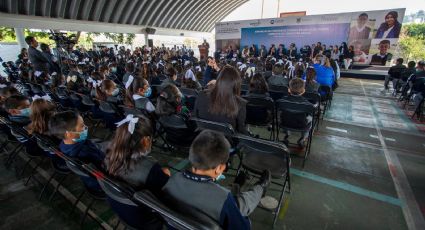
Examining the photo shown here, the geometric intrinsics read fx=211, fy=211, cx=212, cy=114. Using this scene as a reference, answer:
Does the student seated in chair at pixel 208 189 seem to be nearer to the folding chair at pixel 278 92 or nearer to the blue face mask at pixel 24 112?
the blue face mask at pixel 24 112

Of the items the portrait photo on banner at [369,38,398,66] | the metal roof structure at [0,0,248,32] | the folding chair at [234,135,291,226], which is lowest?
the folding chair at [234,135,291,226]

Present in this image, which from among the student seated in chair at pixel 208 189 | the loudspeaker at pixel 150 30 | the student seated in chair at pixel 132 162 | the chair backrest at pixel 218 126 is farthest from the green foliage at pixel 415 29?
the student seated in chair at pixel 132 162

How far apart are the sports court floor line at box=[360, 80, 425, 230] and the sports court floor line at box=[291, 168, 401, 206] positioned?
0.37 ft

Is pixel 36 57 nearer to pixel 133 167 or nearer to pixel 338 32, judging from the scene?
pixel 133 167

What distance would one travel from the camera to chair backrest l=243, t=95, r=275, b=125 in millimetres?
3244

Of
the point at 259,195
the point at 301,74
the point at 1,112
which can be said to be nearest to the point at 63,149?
the point at 259,195

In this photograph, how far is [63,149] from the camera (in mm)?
1892

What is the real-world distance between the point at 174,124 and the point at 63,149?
A: 1.22 m

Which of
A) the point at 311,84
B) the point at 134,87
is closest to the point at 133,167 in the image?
the point at 134,87

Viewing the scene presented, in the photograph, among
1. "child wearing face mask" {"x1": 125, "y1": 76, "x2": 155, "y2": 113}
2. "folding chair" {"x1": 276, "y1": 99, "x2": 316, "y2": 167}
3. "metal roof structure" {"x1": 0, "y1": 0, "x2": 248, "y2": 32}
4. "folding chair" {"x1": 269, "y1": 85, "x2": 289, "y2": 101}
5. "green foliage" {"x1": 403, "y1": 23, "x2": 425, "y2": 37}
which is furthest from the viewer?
"green foliage" {"x1": 403, "y1": 23, "x2": 425, "y2": 37}

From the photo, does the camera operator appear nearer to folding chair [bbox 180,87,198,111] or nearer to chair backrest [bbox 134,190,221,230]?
folding chair [bbox 180,87,198,111]

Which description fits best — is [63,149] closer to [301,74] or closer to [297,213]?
[297,213]

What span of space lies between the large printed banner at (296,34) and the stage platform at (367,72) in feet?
7.94

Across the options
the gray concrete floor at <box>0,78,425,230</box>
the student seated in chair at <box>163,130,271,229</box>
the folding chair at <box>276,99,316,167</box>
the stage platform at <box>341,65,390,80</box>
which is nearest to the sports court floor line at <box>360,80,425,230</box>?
the gray concrete floor at <box>0,78,425,230</box>
